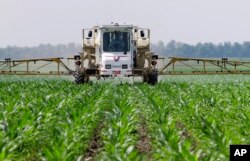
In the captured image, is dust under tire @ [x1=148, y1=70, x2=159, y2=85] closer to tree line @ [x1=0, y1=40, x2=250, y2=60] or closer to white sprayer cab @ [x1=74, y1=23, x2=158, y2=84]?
white sprayer cab @ [x1=74, y1=23, x2=158, y2=84]

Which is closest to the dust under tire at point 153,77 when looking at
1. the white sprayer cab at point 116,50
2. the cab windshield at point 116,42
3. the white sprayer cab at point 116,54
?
the white sprayer cab at point 116,54

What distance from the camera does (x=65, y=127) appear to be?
10.4 meters

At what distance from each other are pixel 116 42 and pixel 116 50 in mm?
340

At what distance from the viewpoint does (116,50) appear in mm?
24828

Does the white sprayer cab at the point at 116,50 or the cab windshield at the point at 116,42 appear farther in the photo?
the cab windshield at the point at 116,42

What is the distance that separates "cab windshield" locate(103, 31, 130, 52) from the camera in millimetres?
24766

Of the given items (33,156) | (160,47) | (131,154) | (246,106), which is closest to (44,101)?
(246,106)

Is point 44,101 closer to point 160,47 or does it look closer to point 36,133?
point 36,133

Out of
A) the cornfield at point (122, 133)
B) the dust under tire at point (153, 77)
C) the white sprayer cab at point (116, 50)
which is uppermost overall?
the white sprayer cab at point (116, 50)

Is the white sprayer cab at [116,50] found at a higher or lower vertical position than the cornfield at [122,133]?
higher

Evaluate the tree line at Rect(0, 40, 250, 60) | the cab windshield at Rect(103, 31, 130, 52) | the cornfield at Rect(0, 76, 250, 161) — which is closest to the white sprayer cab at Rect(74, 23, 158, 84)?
the cab windshield at Rect(103, 31, 130, 52)

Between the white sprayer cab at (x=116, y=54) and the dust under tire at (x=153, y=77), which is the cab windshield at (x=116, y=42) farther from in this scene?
the dust under tire at (x=153, y=77)

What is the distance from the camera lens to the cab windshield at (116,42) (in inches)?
975

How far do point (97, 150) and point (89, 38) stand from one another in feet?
49.9
